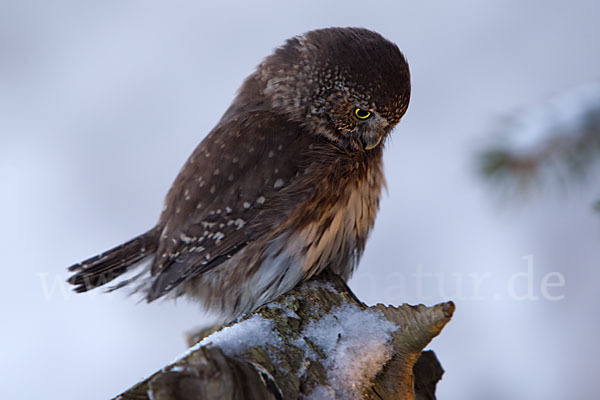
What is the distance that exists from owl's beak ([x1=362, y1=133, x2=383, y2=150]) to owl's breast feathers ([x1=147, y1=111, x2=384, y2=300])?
55 mm

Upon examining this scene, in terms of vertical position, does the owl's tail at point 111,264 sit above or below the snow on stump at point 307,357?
above

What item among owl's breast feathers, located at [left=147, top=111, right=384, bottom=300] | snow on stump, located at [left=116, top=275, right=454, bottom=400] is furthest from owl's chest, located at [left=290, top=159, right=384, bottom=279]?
snow on stump, located at [left=116, top=275, right=454, bottom=400]

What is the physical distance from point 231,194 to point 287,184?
183mm

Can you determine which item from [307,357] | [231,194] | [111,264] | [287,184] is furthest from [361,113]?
[111,264]

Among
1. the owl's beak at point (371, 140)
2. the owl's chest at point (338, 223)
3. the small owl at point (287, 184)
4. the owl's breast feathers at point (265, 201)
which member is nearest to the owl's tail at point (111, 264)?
the small owl at point (287, 184)

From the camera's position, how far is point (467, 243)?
407 centimetres

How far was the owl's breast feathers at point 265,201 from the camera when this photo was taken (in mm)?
1965

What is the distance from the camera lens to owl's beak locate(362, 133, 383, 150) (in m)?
1.97

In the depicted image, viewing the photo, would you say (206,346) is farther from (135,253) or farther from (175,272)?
(135,253)

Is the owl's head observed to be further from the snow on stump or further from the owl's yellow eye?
the snow on stump

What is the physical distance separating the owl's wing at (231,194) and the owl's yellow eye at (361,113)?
18cm

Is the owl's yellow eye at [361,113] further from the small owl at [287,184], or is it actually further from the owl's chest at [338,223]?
the owl's chest at [338,223]

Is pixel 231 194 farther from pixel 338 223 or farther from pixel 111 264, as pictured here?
pixel 111 264

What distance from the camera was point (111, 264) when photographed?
2.17 m
